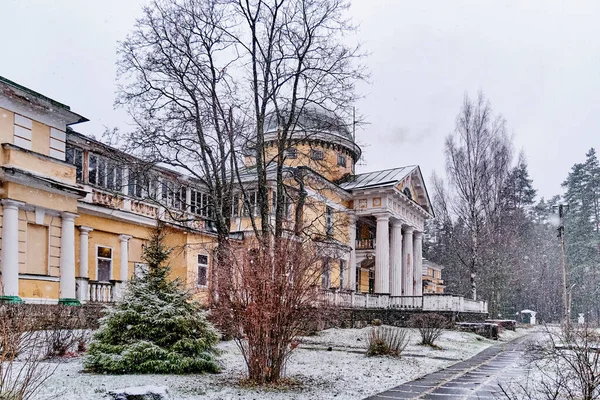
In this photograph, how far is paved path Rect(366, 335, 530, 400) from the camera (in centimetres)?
894

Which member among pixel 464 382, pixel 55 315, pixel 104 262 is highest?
pixel 104 262

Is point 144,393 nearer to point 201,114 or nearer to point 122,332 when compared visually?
point 122,332

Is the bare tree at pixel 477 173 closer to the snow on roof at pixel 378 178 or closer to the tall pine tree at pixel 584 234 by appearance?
the snow on roof at pixel 378 178

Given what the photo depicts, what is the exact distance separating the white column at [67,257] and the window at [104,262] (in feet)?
8.89

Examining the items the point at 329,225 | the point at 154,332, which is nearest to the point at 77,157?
the point at 154,332

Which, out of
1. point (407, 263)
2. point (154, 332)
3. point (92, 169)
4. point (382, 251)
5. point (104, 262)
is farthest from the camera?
A: point (407, 263)

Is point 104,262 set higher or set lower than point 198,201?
lower

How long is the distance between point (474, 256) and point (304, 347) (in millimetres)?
20728

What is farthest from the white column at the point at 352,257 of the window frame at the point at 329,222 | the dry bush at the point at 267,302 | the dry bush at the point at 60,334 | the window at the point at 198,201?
the dry bush at the point at 267,302

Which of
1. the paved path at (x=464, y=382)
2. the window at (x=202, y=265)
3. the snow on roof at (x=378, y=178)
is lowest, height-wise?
the paved path at (x=464, y=382)

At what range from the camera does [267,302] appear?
9008 millimetres

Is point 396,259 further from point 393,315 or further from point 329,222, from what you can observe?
point 329,222

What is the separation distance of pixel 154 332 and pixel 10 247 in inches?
281

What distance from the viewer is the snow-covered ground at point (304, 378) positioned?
27.0 ft
